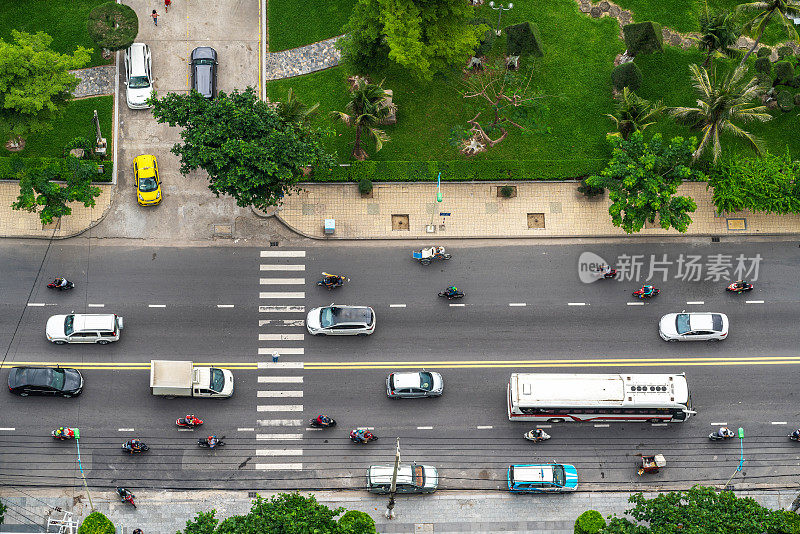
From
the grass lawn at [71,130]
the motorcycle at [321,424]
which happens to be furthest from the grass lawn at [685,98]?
the grass lawn at [71,130]

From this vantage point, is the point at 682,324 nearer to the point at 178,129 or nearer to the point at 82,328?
the point at 178,129

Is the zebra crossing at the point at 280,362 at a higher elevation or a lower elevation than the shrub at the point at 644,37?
lower

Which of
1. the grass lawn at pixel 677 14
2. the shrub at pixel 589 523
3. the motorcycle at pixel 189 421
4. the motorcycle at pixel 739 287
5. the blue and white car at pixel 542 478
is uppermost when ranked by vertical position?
the grass lawn at pixel 677 14

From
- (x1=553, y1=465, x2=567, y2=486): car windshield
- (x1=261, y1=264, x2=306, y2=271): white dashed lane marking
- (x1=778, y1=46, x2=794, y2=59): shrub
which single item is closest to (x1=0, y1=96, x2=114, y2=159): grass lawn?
(x1=261, y1=264, x2=306, y2=271): white dashed lane marking

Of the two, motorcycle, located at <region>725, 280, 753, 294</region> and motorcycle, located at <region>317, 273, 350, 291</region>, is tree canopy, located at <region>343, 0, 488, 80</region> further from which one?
motorcycle, located at <region>725, 280, 753, 294</region>

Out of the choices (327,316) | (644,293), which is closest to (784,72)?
(644,293)

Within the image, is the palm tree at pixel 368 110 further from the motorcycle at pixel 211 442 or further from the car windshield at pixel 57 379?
the car windshield at pixel 57 379
